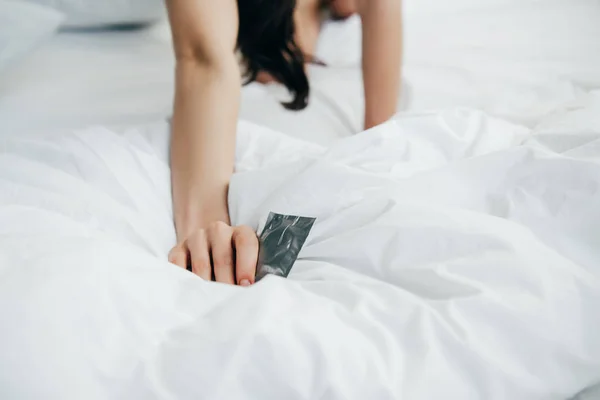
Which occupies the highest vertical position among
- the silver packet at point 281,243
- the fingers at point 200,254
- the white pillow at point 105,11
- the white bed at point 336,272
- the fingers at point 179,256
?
the white pillow at point 105,11

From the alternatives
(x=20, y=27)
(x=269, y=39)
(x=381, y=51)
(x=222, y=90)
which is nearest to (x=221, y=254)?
(x=222, y=90)

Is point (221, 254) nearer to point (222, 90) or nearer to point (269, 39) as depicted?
point (222, 90)

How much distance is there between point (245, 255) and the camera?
53 cm

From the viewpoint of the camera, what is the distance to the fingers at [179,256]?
551mm

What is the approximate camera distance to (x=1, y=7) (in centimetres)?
97

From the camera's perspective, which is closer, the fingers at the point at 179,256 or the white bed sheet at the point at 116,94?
the fingers at the point at 179,256

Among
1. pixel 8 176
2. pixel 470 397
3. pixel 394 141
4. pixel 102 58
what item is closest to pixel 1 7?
pixel 102 58

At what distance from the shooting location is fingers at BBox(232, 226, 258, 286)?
52cm

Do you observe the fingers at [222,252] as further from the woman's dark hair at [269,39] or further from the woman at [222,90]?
the woman's dark hair at [269,39]

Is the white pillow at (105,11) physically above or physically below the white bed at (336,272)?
above

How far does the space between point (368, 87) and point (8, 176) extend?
0.59 meters

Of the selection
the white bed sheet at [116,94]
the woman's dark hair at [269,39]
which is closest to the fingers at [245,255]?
the white bed sheet at [116,94]

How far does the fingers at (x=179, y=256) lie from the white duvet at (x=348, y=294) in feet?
0.09

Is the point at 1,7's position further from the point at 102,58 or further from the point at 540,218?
the point at 540,218
